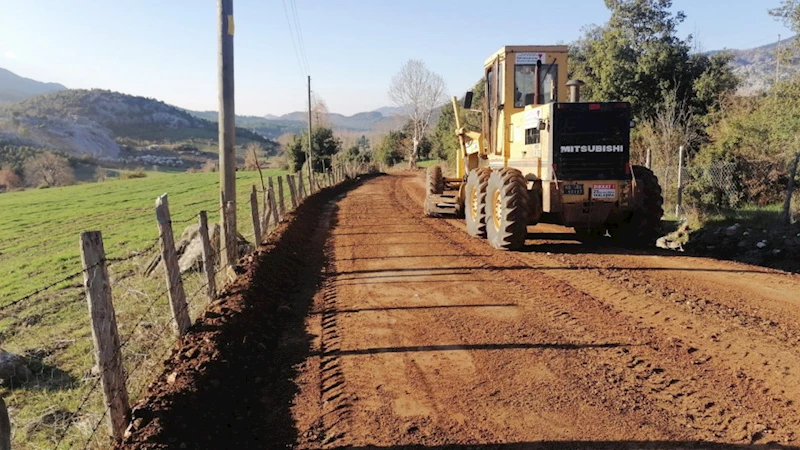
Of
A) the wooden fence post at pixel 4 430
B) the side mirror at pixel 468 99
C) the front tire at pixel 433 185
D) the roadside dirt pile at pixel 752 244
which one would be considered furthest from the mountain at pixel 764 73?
the wooden fence post at pixel 4 430

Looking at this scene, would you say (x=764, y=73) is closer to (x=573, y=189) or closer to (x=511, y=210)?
(x=573, y=189)

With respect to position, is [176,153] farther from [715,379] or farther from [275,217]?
[715,379]

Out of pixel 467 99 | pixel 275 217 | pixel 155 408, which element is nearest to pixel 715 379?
pixel 155 408

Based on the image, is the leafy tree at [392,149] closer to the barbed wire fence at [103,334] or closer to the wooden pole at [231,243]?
the barbed wire fence at [103,334]

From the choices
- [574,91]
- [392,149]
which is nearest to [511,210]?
[574,91]

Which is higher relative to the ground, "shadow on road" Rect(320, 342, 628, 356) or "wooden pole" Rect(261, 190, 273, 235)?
"wooden pole" Rect(261, 190, 273, 235)

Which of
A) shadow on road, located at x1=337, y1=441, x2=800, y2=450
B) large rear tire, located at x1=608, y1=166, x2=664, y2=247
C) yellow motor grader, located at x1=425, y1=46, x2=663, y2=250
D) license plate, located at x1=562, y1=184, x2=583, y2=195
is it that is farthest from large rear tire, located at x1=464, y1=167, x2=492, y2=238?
shadow on road, located at x1=337, y1=441, x2=800, y2=450

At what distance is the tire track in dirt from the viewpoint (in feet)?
12.2

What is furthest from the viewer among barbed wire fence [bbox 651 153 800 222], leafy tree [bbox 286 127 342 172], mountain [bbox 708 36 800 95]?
leafy tree [bbox 286 127 342 172]

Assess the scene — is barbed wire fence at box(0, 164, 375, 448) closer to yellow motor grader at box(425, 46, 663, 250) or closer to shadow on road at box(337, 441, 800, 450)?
shadow on road at box(337, 441, 800, 450)

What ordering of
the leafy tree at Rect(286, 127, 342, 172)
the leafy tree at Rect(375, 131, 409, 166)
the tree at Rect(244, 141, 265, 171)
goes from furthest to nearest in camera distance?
the leafy tree at Rect(375, 131, 409, 166) < the leafy tree at Rect(286, 127, 342, 172) < the tree at Rect(244, 141, 265, 171)

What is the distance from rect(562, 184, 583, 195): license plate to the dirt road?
1.32 metres

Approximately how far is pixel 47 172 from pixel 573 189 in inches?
2913

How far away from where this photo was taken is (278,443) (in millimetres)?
3889
